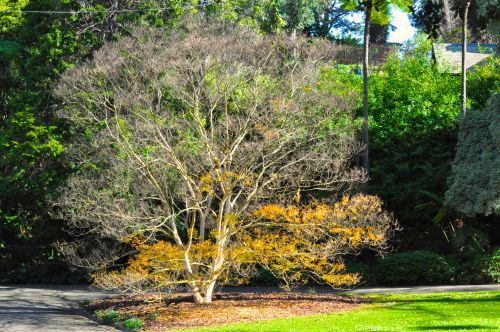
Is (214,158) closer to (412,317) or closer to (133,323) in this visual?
(133,323)

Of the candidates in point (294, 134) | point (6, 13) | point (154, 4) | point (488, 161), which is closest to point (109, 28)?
point (154, 4)

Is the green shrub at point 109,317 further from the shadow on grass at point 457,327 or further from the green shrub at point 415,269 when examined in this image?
the green shrub at point 415,269

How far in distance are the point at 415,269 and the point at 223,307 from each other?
759cm

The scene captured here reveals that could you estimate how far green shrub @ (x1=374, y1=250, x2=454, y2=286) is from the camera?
74.5 feet

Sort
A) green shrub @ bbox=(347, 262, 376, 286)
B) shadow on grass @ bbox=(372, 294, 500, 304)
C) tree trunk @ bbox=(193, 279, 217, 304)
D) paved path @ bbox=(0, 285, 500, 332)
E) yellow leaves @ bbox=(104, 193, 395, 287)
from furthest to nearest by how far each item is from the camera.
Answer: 1. green shrub @ bbox=(347, 262, 376, 286)
2. tree trunk @ bbox=(193, 279, 217, 304)
3. yellow leaves @ bbox=(104, 193, 395, 287)
4. shadow on grass @ bbox=(372, 294, 500, 304)
5. paved path @ bbox=(0, 285, 500, 332)

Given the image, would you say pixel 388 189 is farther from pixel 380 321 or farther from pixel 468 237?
pixel 380 321

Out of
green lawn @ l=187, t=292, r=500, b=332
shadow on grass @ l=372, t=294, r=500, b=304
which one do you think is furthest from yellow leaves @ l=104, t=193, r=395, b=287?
green lawn @ l=187, t=292, r=500, b=332

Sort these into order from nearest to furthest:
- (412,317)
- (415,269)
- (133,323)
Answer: (412,317), (133,323), (415,269)

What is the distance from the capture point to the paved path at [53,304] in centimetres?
1666

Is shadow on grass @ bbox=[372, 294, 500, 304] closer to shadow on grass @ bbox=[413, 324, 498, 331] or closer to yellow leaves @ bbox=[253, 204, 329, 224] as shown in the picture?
yellow leaves @ bbox=[253, 204, 329, 224]

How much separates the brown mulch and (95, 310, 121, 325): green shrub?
28 centimetres

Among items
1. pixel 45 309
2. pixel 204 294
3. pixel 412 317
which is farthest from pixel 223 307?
pixel 45 309

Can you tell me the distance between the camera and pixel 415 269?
75.2 feet

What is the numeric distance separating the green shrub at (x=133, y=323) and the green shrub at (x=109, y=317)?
766 mm
